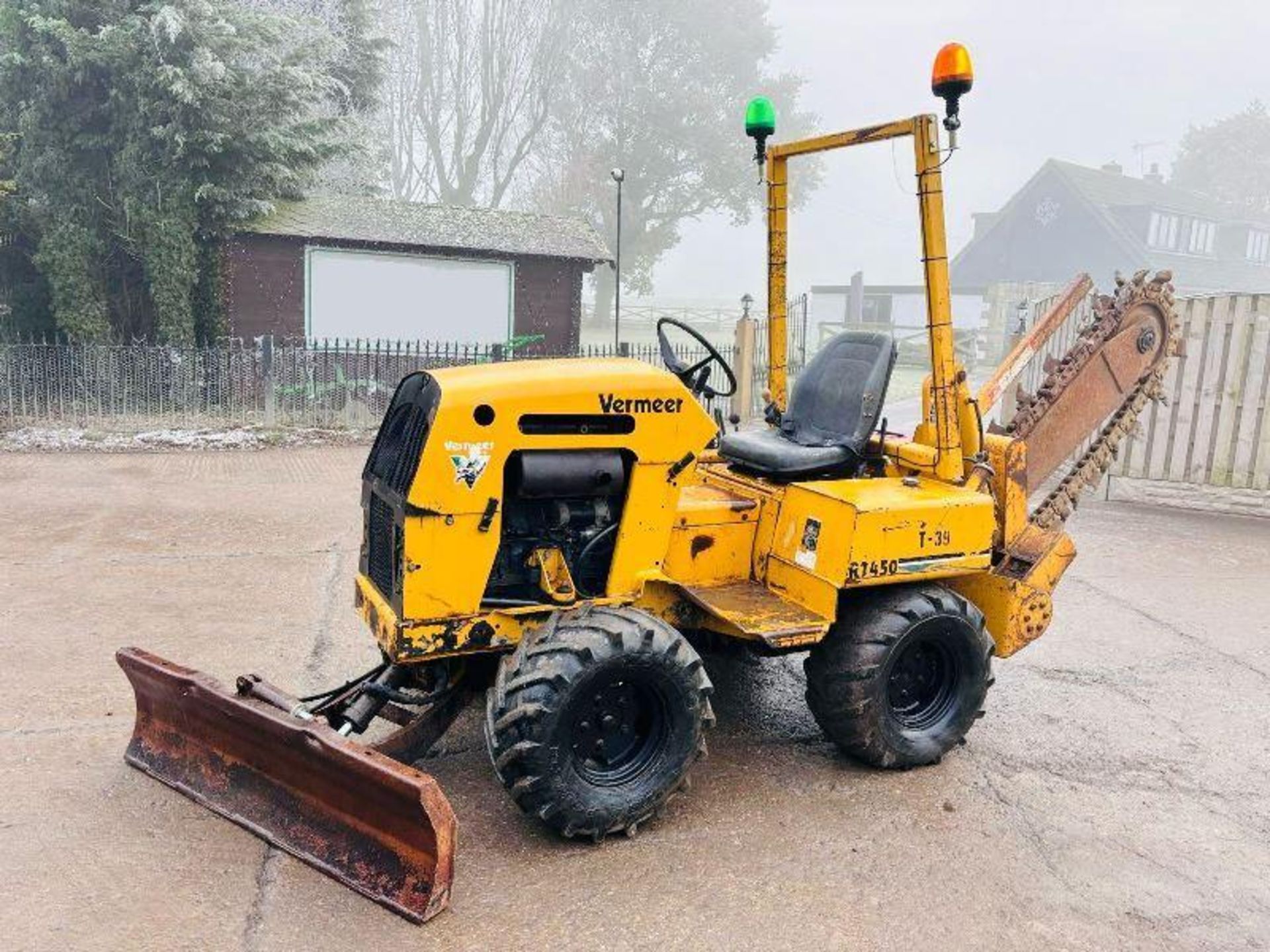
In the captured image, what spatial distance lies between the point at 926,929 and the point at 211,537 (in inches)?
252

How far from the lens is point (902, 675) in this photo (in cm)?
452

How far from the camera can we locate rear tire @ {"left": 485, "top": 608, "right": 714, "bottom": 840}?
3498mm

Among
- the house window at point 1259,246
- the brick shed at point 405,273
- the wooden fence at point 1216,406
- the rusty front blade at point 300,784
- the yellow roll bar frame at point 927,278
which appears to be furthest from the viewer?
the house window at point 1259,246

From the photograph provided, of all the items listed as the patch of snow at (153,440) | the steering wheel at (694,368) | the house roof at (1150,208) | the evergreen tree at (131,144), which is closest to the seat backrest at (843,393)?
the steering wheel at (694,368)

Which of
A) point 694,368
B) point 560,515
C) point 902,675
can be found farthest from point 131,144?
point 902,675

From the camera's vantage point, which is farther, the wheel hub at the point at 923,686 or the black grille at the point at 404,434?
the wheel hub at the point at 923,686

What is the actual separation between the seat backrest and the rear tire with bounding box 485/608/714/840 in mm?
1474

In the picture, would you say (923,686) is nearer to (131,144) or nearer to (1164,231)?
(131,144)

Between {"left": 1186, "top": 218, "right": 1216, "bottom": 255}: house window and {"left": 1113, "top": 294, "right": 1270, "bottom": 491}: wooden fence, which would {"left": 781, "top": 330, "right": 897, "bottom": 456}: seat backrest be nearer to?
{"left": 1113, "top": 294, "right": 1270, "bottom": 491}: wooden fence

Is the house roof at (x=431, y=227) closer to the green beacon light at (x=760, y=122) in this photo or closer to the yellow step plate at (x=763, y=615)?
the green beacon light at (x=760, y=122)

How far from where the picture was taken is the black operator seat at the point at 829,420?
4.61 m

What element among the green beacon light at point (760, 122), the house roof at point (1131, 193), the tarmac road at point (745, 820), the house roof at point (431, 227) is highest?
the house roof at point (1131, 193)

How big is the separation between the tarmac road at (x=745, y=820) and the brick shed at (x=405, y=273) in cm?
1031

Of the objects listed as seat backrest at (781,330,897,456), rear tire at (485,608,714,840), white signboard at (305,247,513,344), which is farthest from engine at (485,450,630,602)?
white signboard at (305,247,513,344)
